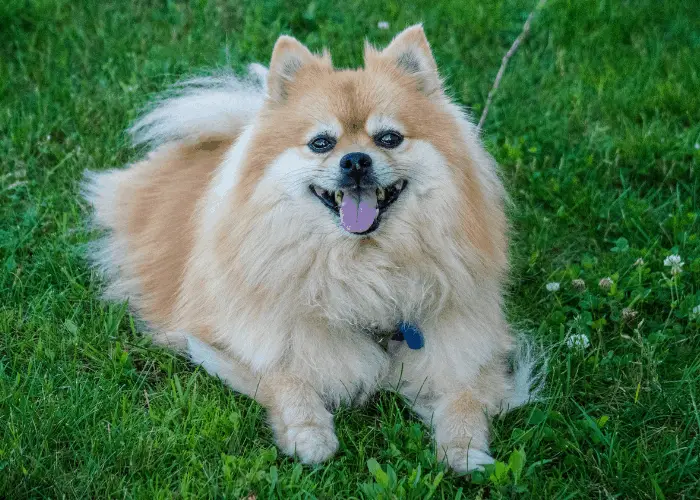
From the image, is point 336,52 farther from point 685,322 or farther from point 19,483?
point 19,483

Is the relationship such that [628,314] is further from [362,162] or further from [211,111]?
[211,111]

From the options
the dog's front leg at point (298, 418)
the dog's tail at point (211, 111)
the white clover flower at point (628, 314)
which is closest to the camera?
the dog's front leg at point (298, 418)

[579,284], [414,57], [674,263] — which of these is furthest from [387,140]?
[674,263]

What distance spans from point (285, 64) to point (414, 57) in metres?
0.49

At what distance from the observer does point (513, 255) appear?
3.85 metres

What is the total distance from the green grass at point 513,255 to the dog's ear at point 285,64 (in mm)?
1140

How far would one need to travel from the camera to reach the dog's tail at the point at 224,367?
3021 millimetres

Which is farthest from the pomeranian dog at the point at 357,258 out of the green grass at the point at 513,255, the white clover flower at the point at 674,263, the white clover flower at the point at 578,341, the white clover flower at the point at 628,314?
the white clover flower at the point at 674,263

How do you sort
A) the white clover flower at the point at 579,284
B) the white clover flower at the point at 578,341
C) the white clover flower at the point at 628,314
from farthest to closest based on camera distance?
the white clover flower at the point at 579,284, the white clover flower at the point at 628,314, the white clover flower at the point at 578,341

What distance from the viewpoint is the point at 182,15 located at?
5.67 meters

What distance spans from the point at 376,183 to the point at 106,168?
7.31 feet

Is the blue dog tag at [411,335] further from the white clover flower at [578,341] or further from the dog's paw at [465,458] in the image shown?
the white clover flower at [578,341]

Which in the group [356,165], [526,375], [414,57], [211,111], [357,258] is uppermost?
[414,57]

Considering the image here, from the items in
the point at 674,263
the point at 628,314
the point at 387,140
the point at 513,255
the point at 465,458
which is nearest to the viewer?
the point at 465,458
